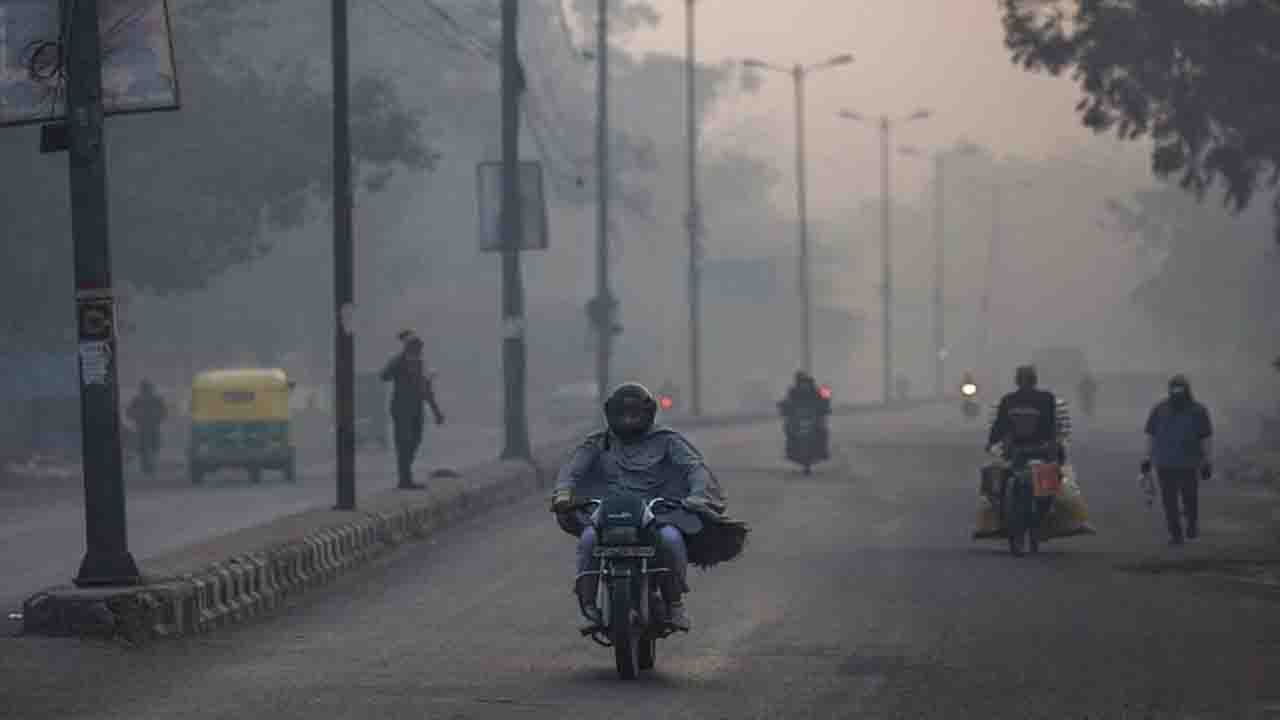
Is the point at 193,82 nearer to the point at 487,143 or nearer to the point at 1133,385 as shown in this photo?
the point at 487,143

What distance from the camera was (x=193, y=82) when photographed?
5991 centimetres

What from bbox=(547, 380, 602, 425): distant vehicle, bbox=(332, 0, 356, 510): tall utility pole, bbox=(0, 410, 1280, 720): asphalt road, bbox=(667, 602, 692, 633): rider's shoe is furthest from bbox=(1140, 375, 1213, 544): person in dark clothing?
bbox=(547, 380, 602, 425): distant vehicle

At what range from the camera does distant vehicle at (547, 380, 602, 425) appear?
91250 mm

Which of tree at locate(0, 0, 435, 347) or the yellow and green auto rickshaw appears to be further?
tree at locate(0, 0, 435, 347)

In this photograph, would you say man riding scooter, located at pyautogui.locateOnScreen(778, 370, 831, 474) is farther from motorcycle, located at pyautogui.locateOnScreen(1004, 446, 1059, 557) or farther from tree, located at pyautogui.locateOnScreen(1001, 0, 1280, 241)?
motorcycle, located at pyautogui.locateOnScreen(1004, 446, 1059, 557)

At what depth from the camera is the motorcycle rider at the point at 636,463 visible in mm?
15859

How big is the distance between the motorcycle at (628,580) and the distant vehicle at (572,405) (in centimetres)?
7465

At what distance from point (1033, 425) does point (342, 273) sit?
8.23m

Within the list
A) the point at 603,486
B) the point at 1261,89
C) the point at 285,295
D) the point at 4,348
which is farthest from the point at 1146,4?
the point at 285,295

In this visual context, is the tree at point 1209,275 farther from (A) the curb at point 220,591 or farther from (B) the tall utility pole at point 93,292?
(B) the tall utility pole at point 93,292

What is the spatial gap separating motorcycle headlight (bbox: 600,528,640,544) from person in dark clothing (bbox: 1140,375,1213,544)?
1440 centimetres

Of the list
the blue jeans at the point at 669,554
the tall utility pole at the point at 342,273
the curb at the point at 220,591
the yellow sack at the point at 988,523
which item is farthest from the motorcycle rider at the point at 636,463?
the tall utility pole at the point at 342,273

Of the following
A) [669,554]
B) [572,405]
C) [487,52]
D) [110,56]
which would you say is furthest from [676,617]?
[572,405]

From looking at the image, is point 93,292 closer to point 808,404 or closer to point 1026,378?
point 1026,378
